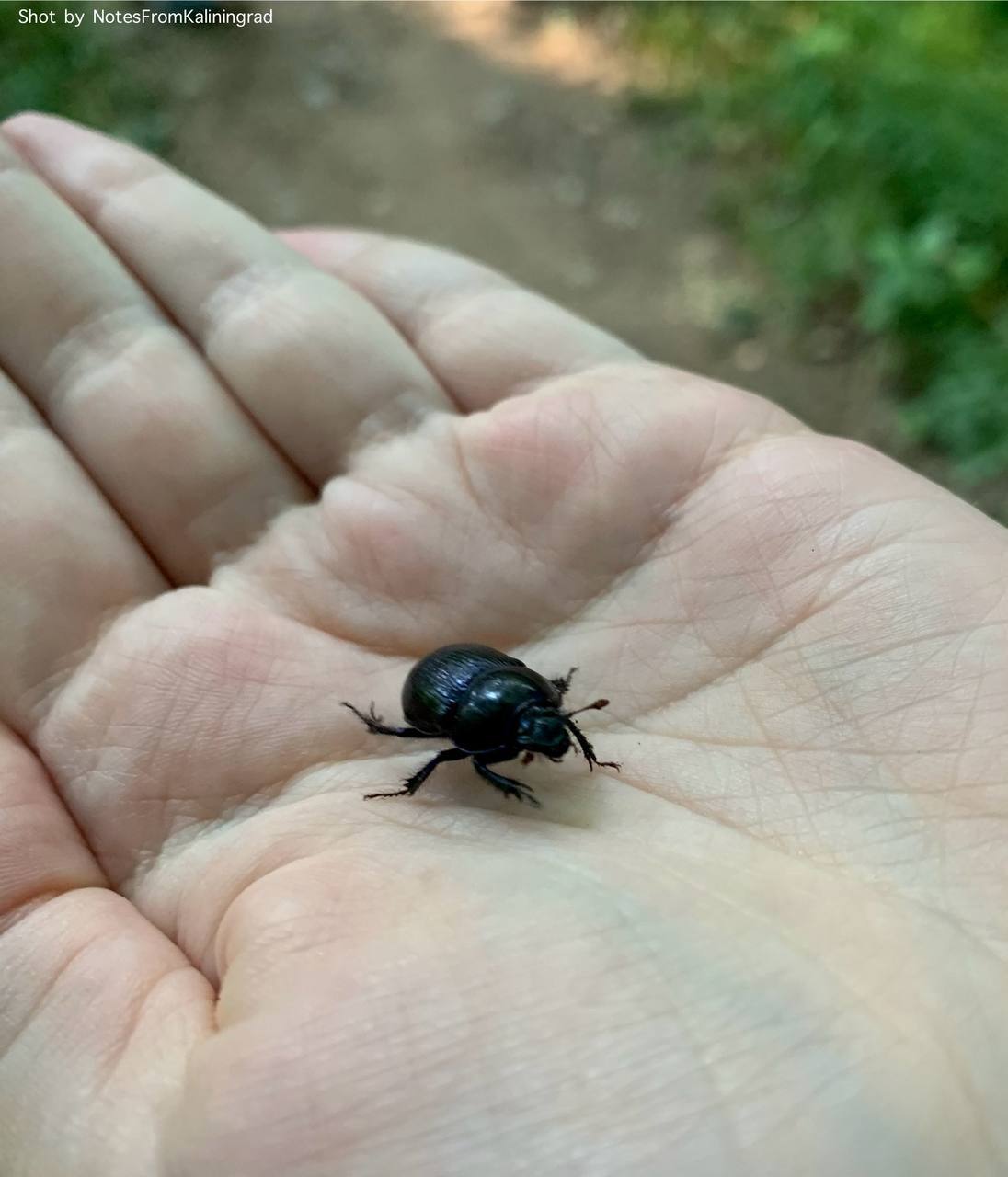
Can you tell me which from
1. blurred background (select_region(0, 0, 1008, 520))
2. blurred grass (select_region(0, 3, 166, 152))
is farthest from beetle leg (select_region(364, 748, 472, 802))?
blurred grass (select_region(0, 3, 166, 152))

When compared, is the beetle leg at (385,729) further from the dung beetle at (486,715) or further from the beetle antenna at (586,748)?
the beetle antenna at (586,748)

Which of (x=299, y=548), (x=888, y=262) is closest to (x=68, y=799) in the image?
(x=299, y=548)

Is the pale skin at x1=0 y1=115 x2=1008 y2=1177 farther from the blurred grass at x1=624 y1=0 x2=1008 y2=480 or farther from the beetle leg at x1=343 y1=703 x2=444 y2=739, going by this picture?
the blurred grass at x1=624 y1=0 x2=1008 y2=480

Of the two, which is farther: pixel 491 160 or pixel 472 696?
pixel 491 160

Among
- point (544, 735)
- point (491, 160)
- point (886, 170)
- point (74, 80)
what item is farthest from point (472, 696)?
point (491, 160)

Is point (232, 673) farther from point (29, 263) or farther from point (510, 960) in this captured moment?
point (29, 263)

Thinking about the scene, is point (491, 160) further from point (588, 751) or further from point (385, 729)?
point (588, 751)
